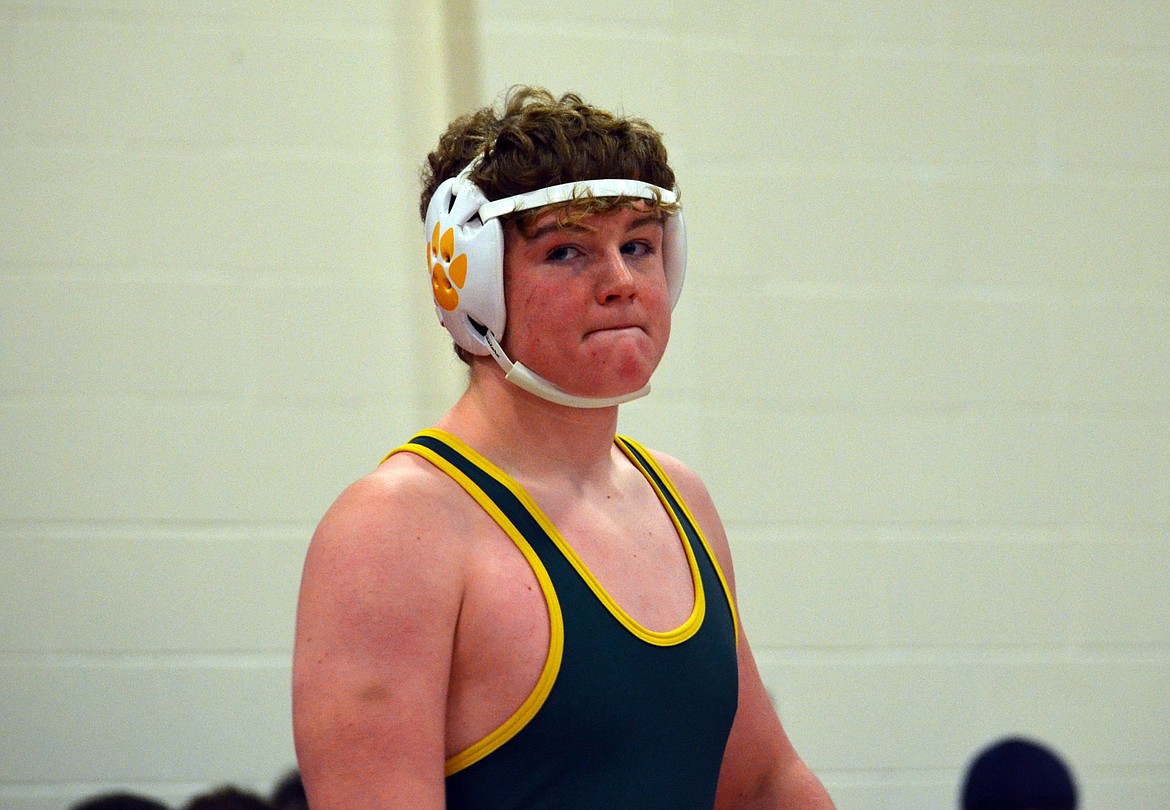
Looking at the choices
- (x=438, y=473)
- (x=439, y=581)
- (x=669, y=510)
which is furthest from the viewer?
(x=669, y=510)

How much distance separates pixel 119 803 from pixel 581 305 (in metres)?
2.08

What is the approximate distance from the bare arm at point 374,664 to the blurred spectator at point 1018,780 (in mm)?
2007

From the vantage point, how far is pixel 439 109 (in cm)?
315

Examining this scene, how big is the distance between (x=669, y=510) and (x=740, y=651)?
198mm

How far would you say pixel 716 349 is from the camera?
3227 mm

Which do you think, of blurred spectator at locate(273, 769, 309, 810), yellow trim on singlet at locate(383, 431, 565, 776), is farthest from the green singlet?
blurred spectator at locate(273, 769, 309, 810)

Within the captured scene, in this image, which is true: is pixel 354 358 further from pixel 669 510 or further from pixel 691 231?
pixel 669 510

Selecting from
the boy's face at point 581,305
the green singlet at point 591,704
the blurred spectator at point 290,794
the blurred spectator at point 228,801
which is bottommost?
the blurred spectator at point 228,801

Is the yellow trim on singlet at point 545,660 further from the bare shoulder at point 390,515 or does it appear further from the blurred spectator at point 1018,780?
the blurred spectator at point 1018,780

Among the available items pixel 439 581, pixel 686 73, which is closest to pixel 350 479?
pixel 686 73

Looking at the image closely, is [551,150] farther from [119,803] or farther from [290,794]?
[119,803]

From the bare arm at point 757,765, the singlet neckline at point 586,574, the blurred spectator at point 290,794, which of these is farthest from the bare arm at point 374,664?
the blurred spectator at point 290,794

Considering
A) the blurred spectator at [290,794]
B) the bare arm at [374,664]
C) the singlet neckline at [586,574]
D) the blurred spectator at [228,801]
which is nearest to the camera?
the bare arm at [374,664]

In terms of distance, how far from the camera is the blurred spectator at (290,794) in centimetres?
289
